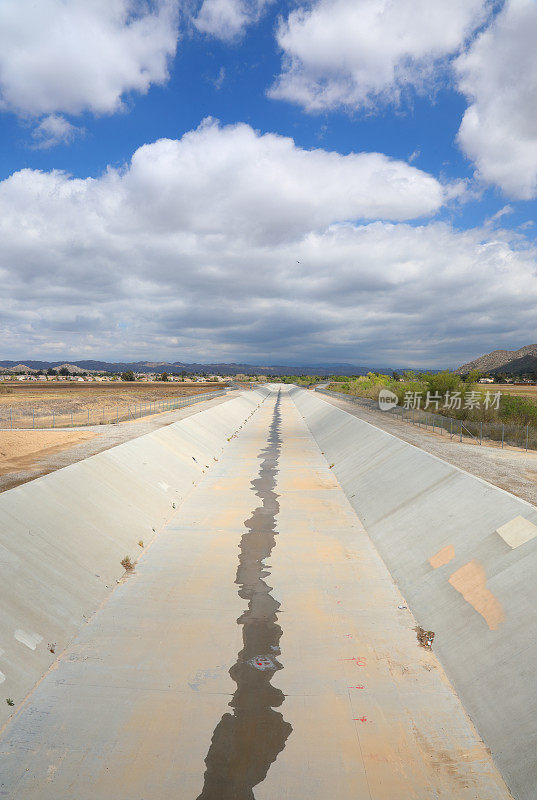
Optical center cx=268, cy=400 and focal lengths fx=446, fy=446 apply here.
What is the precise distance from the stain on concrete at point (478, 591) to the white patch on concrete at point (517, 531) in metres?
0.91

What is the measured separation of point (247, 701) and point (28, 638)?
424cm

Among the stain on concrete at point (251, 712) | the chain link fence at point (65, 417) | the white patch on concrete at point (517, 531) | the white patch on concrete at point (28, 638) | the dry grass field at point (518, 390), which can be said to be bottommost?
the stain on concrete at point (251, 712)

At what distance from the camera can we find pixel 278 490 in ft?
71.6

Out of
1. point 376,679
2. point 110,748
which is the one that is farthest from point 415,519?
point 110,748

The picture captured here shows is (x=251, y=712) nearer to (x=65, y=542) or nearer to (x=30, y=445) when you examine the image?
(x=65, y=542)

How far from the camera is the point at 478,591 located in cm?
947

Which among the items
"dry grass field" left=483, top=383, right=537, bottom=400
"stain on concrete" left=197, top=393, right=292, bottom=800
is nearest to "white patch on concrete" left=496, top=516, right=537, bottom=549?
"stain on concrete" left=197, top=393, right=292, bottom=800

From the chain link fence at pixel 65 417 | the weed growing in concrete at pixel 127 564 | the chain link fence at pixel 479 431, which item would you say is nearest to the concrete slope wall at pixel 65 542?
the weed growing in concrete at pixel 127 564

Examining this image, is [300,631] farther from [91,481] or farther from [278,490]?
[278,490]

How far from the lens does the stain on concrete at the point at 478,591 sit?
336 inches

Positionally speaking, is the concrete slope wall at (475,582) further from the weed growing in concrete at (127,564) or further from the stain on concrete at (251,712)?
the weed growing in concrete at (127,564)

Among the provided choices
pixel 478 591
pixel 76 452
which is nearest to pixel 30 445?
pixel 76 452

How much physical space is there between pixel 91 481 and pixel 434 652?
1203 cm

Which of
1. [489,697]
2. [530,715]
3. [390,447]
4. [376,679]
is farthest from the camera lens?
[390,447]
